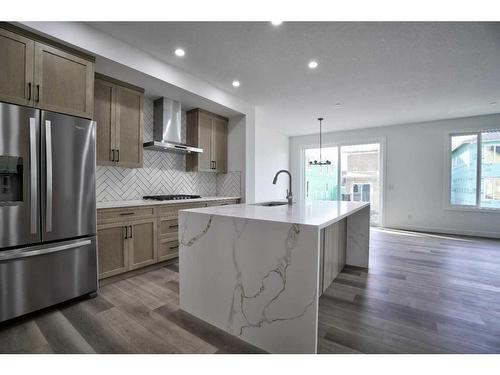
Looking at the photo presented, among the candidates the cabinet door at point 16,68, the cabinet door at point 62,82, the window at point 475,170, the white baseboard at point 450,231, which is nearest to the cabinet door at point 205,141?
the cabinet door at point 62,82

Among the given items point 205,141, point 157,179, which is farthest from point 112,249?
point 205,141

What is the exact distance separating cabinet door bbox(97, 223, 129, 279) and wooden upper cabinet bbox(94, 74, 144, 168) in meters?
0.80

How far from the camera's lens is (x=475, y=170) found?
5008 millimetres

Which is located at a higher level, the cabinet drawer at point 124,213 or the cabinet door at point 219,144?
the cabinet door at point 219,144

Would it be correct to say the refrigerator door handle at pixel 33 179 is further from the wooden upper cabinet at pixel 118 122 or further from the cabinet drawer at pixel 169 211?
the cabinet drawer at pixel 169 211

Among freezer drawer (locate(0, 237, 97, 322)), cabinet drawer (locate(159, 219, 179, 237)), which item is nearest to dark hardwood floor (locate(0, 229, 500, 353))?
freezer drawer (locate(0, 237, 97, 322))

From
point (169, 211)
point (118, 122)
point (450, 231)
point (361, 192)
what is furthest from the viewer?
point (361, 192)

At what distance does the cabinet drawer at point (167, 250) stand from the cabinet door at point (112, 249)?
1.43ft

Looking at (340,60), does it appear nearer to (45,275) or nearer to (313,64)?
(313,64)

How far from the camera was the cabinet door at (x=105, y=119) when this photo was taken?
271cm

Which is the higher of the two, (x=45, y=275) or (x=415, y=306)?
(x=45, y=275)

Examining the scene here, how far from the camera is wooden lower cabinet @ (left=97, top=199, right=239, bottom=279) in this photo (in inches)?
99.1

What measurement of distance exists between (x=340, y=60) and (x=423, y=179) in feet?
13.8
